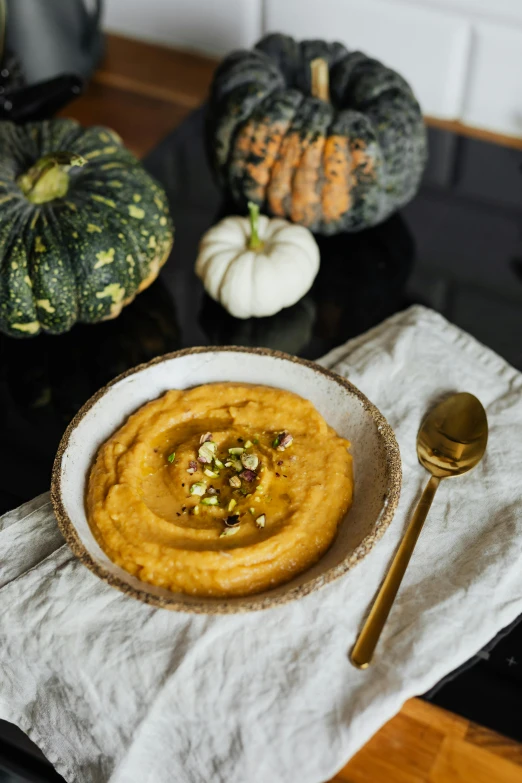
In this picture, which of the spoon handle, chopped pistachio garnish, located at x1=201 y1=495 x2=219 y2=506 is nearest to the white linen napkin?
the spoon handle

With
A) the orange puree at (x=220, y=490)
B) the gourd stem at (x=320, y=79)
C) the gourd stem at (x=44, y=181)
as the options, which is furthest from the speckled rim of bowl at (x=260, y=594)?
the gourd stem at (x=320, y=79)

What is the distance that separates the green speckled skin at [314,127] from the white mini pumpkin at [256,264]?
114mm

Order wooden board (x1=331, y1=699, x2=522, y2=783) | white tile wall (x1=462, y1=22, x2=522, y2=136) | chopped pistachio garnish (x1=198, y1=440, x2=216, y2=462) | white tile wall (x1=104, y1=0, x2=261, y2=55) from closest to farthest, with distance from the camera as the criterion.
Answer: wooden board (x1=331, y1=699, x2=522, y2=783) → chopped pistachio garnish (x1=198, y1=440, x2=216, y2=462) → white tile wall (x1=462, y1=22, x2=522, y2=136) → white tile wall (x1=104, y1=0, x2=261, y2=55)

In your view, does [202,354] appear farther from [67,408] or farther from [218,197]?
[218,197]

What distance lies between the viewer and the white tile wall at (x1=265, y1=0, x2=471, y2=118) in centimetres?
227

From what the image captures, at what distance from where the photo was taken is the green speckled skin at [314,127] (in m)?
1.84

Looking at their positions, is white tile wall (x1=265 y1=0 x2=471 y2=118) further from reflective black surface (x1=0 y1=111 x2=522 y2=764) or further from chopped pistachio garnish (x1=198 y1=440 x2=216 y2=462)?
chopped pistachio garnish (x1=198 y1=440 x2=216 y2=462)

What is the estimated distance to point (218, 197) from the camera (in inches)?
85.5

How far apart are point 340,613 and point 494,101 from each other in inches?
63.0

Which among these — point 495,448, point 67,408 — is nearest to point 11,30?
point 67,408

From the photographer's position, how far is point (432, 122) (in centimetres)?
240

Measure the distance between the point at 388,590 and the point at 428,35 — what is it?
1.60m

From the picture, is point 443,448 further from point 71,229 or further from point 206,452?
point 71,229

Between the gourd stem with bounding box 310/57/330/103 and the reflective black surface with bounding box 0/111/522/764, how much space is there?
318 mm
